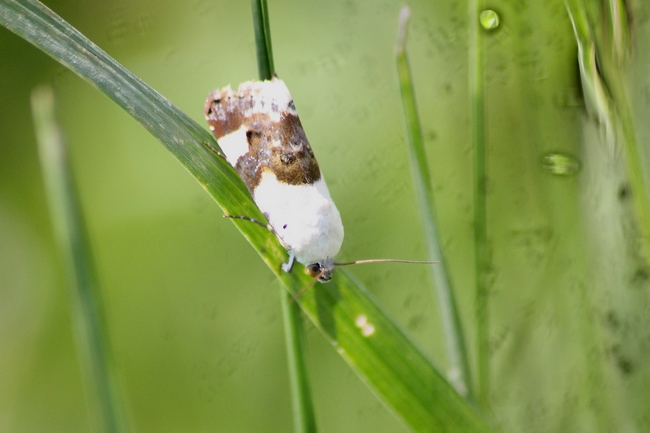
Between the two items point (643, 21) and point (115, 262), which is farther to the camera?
point (115, 262)

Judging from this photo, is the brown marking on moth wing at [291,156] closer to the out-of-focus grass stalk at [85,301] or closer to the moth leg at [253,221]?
the moth leg at [253,221]

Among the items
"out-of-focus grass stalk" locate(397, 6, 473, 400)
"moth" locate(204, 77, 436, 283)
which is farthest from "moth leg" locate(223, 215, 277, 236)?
"out-of-focus grass stalk" locate(397, 6, 473, 400)

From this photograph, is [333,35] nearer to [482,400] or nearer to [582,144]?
[582,144]

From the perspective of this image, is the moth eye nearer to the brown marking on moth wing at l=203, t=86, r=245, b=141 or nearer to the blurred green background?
the brown marking on moth wing at l=203, t=86, r=245, b=141

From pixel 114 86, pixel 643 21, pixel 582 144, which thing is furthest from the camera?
pixel 582 144

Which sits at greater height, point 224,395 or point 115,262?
point 115,262

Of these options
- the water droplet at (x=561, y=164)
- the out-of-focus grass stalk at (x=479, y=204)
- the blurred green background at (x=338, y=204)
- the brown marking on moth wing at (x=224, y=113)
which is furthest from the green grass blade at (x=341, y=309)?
the water droplet at (x=561, y=164)

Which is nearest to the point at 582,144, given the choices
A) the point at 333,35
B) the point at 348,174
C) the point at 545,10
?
the point at 545,10

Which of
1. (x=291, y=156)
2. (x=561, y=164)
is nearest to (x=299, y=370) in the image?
(x=291, y=156)
